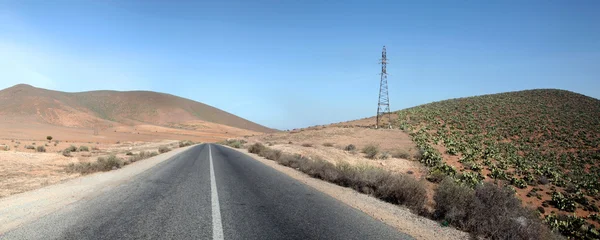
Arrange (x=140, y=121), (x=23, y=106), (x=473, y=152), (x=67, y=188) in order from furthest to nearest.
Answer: (x=140, y=121) < (x=23, y=106) < (x=473, y=152) < (x=67, y=188)

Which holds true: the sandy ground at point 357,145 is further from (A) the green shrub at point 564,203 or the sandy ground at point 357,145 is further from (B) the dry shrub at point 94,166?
(B) the dry shrub at point 94,166

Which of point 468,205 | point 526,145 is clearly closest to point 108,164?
point 468,205

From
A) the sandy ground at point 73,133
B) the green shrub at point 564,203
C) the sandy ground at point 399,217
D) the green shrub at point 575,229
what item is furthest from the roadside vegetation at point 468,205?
the sandy ground at point 73,133

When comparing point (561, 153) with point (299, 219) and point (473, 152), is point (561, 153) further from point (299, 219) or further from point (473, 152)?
point (299, 219)

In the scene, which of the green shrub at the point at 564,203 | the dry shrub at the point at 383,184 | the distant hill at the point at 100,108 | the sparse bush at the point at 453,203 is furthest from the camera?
the distant hill at the point at 100,108

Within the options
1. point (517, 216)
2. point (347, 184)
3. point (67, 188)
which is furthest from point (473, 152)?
point (67, 188)

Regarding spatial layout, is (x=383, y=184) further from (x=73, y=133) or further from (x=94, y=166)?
(x=73, y=133)

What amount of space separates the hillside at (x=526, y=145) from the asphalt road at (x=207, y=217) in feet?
35.9

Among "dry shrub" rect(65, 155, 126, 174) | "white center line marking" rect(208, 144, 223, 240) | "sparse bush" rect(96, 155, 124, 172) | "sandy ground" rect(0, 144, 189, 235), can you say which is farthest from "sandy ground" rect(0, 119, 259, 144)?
"white center line marking" rect(208, 144, 223, 240)

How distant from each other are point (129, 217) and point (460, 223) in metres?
6.99

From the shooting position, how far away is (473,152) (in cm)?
3234

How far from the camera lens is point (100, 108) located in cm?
14262

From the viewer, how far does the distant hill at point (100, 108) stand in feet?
341

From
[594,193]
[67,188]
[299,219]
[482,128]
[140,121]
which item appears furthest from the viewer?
[140,121]
